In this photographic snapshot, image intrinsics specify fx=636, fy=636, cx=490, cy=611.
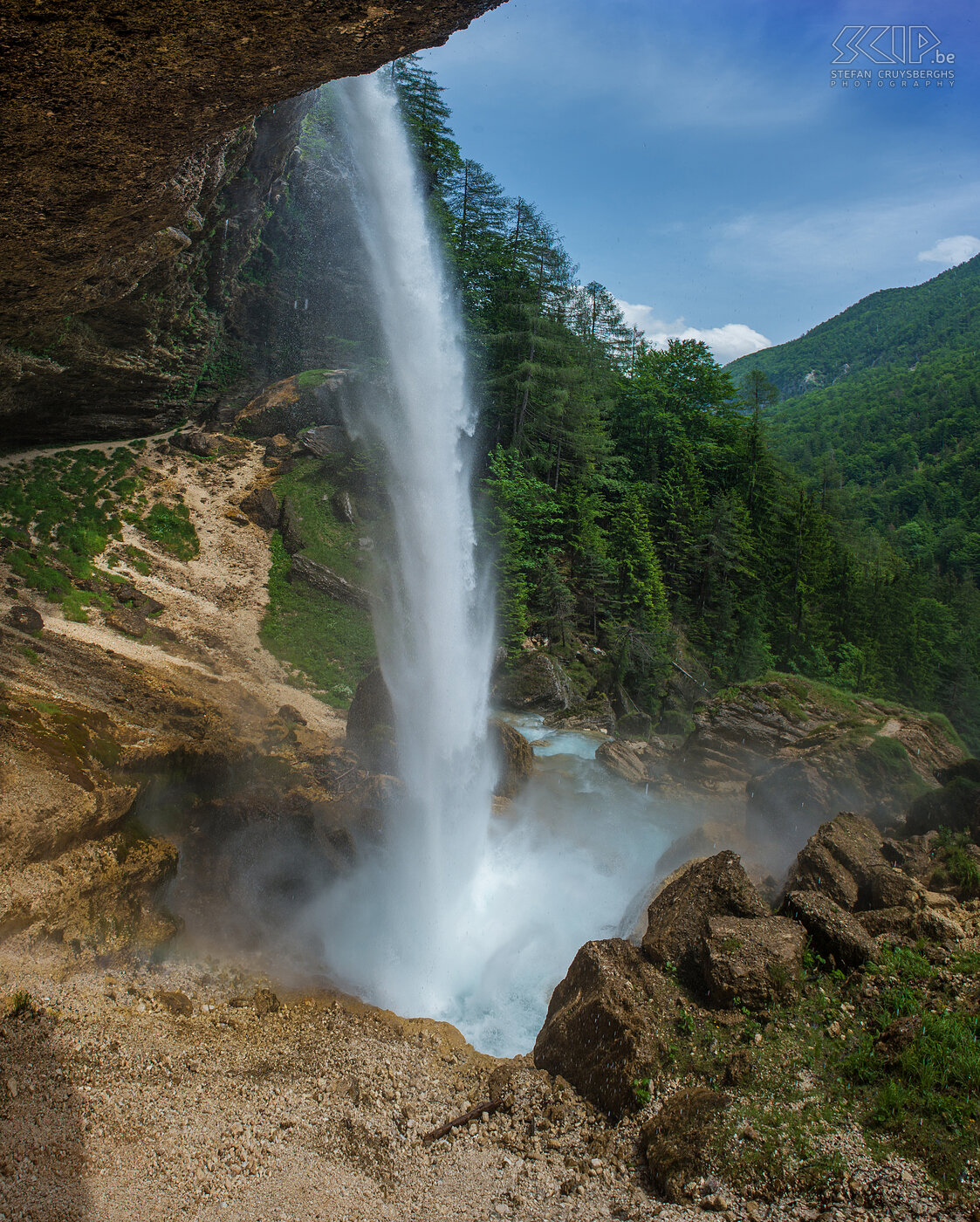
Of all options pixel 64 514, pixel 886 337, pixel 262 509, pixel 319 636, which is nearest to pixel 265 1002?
pixel 319 636

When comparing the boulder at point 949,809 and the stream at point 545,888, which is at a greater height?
the boulder at point 949,809

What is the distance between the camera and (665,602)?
30.2 meters

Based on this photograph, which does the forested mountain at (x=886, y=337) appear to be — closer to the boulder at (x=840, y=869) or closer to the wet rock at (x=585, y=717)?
the wet rock at (x=585, y=717)

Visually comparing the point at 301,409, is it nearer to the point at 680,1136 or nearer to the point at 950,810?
the point at 950,810

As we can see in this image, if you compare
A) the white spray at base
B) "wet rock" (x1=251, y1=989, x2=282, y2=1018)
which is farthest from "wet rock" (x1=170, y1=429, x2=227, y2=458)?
"wet rock" (x1=251, y1=989, x2=282, y2=1018)

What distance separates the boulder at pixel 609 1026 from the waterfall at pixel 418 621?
2.62 m

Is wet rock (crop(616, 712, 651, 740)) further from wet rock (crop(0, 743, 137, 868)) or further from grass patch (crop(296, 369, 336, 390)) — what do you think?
grass patch (crop(296, 369, 336, 390))

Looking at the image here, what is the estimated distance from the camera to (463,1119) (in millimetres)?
6301

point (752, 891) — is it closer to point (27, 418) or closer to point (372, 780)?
point (372, 780)

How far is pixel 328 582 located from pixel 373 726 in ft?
30.5

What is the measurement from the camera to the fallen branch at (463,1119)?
6.12 meters

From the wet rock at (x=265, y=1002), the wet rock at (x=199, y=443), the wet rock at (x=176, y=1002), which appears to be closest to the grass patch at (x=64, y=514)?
the wet rock at (x=199, y=443)

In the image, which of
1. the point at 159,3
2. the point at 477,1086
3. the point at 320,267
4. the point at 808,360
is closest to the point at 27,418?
the point at 320,267

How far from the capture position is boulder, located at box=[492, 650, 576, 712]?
73.9 ft
